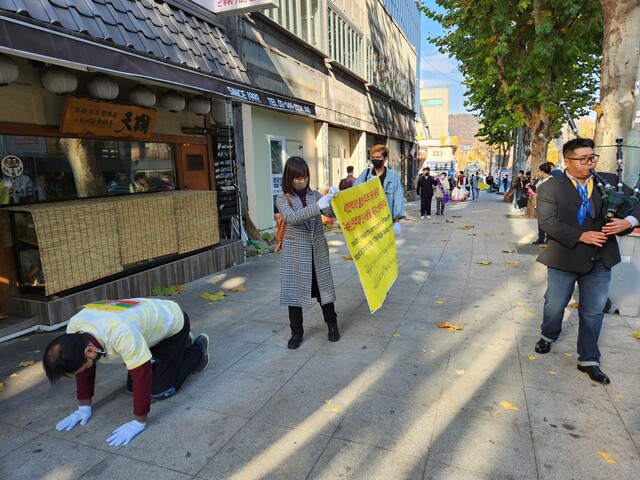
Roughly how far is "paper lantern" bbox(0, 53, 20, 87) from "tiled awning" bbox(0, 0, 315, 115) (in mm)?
597

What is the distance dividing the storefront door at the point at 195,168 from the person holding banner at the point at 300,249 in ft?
13.6

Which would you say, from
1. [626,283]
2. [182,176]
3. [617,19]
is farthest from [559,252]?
[182,176]

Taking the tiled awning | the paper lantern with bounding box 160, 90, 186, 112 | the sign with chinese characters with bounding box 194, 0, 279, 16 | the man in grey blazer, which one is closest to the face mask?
the man in grey blazer

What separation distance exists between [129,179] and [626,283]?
679 centimetres

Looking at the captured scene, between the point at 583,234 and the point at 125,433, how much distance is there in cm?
353

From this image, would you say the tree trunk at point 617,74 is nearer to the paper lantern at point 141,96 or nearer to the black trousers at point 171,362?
the black trousers at point 171,362

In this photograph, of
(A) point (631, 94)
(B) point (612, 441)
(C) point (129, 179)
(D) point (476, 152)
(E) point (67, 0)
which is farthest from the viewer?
(D) point (476, 152)

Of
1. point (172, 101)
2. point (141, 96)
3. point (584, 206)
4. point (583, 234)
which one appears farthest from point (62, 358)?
point (172, 101)

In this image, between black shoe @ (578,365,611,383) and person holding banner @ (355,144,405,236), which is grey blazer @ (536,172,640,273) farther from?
person holding banner @ (355,144,405,236)

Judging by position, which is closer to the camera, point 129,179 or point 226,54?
point 129,179

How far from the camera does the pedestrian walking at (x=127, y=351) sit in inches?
94.6

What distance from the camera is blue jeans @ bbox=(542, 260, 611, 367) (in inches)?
132

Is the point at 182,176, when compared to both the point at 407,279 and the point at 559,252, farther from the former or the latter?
the point at 559,252

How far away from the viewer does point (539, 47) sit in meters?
10.4
